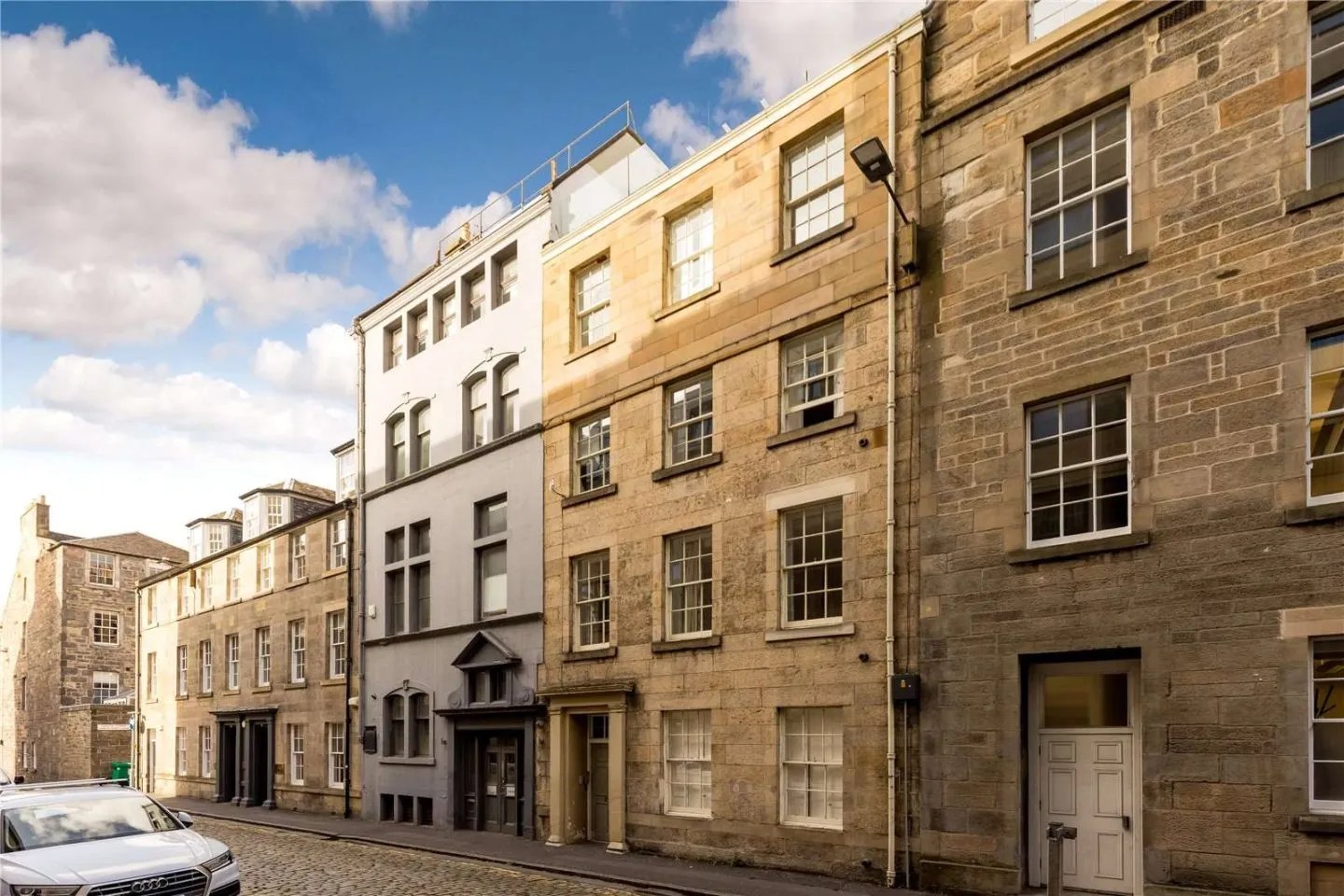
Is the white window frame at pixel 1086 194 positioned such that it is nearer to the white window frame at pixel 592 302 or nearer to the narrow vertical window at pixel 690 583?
the narrow vertical window at pixel 690 583

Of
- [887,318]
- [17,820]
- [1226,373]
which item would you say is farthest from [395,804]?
[1226,373]

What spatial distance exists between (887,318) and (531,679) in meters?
11.7

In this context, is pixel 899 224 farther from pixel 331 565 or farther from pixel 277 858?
pixel 331 565

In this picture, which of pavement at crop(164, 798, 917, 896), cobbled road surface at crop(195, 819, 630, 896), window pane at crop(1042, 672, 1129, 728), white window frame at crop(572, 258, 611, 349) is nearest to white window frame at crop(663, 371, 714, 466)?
white window frame at crop(572, 258, 611, 349)

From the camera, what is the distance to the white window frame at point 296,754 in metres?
35.2

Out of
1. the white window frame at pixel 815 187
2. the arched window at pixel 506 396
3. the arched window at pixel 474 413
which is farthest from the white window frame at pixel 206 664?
the white window frame at pixel 815 187

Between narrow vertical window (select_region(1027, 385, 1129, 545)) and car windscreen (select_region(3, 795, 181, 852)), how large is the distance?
1169 centimetres

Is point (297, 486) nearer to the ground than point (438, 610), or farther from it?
farther from it

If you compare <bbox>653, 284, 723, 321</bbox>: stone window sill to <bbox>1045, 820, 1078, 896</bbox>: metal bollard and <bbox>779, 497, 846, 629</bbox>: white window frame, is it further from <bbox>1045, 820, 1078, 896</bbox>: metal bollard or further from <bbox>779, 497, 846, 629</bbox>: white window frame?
<bbox>1045, 820, 1078, 896</bbox>: metal bollard

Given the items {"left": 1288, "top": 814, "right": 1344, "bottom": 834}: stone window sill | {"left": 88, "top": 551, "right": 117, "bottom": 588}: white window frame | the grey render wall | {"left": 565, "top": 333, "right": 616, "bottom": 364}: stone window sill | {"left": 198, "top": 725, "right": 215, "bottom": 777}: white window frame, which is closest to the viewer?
{"left": 1288, "top": 814, "right": 1344, "bottom": 834}: stone window sill

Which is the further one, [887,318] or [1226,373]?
[887,318]

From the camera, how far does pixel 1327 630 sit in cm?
1200

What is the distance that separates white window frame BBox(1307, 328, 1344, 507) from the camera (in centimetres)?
1231

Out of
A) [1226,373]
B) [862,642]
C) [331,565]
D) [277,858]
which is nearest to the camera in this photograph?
[1226,373]
